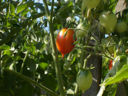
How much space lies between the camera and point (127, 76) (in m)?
0.42

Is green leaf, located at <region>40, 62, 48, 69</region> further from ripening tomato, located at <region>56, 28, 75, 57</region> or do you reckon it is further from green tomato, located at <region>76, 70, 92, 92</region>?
green tomato, located at <region>76, 70, 92, 92</region>

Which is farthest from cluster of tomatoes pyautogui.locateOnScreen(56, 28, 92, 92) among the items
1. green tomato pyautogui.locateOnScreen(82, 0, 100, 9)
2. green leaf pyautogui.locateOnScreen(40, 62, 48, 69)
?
green leaf pyautogui.locateOnScreen(40, 62, 48, 69)

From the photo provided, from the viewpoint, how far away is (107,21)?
0.67m

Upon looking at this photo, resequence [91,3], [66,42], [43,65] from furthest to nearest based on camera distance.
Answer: [43,65] → [66,42] → [91,3]

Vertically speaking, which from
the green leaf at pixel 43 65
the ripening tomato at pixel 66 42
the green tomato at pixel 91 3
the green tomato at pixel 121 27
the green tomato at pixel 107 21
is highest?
the green tomato at pixel 91 3

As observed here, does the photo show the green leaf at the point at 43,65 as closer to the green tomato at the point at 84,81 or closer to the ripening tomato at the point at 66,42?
the ripening tomato at the point at 66,42

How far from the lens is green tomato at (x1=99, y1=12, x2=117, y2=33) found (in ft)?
2.22

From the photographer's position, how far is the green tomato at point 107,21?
0.68 metres

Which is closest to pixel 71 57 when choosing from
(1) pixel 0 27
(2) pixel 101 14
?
(1) pixel 0 27

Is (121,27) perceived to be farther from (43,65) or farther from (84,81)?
(43,65)

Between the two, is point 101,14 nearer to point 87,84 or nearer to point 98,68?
point 87,84

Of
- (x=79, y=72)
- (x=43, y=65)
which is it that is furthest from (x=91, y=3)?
(x=43, y=65)

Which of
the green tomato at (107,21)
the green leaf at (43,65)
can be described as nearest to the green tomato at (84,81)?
the green tomato at (107,21)

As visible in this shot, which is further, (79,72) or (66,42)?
(66,42)
